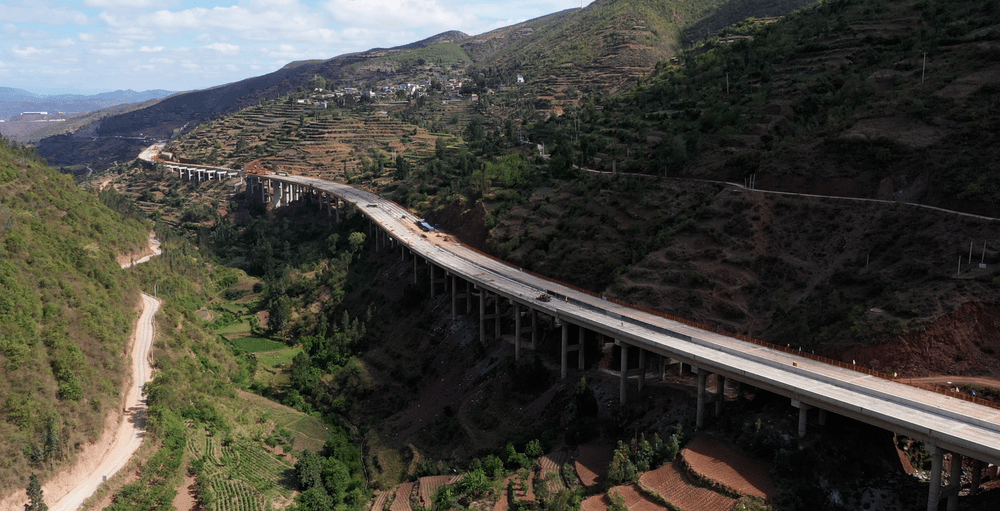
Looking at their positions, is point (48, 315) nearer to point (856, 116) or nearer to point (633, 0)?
point (856, 116)

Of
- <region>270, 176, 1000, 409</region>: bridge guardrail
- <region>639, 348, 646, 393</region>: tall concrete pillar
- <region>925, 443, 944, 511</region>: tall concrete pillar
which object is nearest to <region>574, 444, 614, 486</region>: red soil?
<region>639, 348, 646, 393</region>: tall concrete pillar

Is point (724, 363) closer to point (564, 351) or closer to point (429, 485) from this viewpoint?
point (564, 351)

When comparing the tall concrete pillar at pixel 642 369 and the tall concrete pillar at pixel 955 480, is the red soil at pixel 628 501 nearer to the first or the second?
the tall concrete pillar at pixel 642 369

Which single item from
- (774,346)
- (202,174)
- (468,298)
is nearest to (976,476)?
(774,346)

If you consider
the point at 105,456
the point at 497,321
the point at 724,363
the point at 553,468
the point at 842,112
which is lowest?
the point at 553,468

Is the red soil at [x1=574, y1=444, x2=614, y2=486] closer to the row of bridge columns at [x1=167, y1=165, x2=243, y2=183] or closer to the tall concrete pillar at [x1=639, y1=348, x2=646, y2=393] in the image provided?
the tall concrete pillar at [x1=639, y1=348, x2=646, y2=393]

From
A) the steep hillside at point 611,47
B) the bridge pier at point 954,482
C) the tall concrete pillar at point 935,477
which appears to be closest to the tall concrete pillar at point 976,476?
the bridge pier at point 954,482
